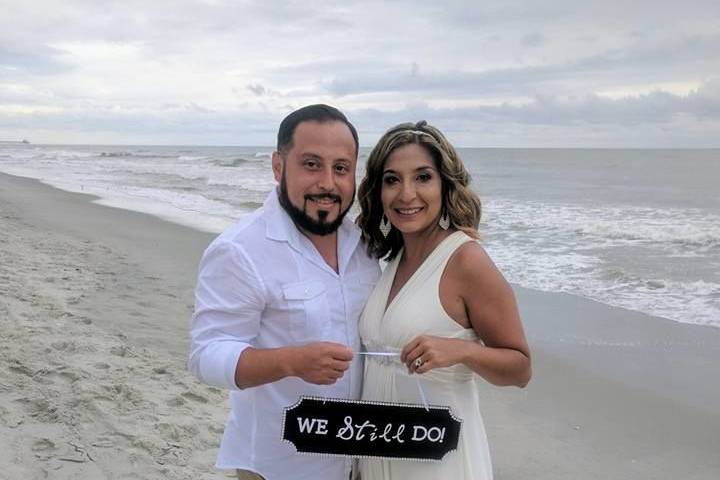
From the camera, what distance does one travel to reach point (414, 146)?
2.39 m

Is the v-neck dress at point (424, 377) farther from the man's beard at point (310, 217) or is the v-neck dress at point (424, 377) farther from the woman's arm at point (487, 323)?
the man's beard at point (310, 217)

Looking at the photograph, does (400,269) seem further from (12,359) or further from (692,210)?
(692,210)

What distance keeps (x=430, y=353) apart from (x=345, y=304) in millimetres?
395

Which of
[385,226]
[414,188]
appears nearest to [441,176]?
[414,188]

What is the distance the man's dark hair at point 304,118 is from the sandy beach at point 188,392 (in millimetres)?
2518

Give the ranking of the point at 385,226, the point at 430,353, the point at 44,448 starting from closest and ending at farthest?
the point at 430,353 < the point at 385,226 < the point at 44,448

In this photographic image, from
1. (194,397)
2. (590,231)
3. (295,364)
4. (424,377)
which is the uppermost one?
(295,364)

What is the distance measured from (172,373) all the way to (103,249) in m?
6.56

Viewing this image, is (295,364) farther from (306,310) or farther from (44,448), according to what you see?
(44,448)

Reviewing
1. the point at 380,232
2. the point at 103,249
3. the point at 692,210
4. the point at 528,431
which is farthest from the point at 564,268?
the point at 692,210

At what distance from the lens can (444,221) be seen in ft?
8.02

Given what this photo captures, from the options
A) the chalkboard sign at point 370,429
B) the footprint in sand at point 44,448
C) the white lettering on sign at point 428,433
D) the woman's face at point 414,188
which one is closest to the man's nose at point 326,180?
the woman's face at point 414,188

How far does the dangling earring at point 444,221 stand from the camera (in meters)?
2.44

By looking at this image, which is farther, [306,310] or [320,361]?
[306,310]
